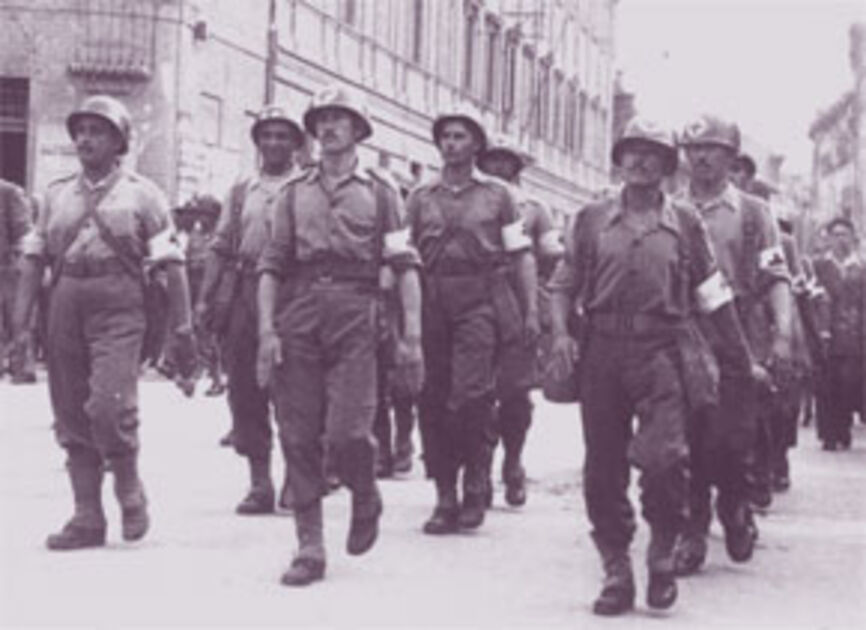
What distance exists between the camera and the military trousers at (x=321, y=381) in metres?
8.30

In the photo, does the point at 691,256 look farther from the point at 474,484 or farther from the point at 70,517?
the point at 70,517

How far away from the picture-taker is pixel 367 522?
846 cm

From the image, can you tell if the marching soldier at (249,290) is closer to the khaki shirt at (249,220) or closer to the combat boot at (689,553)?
the khaki shirt at (249,220)

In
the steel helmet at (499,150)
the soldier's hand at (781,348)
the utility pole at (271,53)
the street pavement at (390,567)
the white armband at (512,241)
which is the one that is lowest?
the street pavement at (390,567)

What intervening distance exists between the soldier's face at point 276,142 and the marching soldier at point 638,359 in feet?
10.0

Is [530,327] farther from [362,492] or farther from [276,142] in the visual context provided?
[362,492]

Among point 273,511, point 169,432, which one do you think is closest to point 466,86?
point 169,432

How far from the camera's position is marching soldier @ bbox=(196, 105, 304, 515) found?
413 inches

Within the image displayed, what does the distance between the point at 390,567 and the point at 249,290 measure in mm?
2484

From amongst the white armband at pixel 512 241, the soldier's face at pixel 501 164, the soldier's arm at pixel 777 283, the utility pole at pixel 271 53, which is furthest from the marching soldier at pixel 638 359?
the utility pole at pixel 271 53

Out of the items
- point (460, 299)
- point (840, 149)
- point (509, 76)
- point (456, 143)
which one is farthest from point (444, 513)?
point (840, 149)

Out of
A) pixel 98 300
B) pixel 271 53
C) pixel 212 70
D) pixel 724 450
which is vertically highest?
pixel 271 53

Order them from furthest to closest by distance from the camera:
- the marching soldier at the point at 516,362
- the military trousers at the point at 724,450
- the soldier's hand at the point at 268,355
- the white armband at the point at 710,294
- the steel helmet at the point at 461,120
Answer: the marching soldier at the point at 516,362 → the steel helmet at the point at 461,120 → the military trousers at the point at 724,450 → the soldier's hand at the point at 268,355 → the white armband at the point at 710,294

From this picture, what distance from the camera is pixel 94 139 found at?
29.3ft
